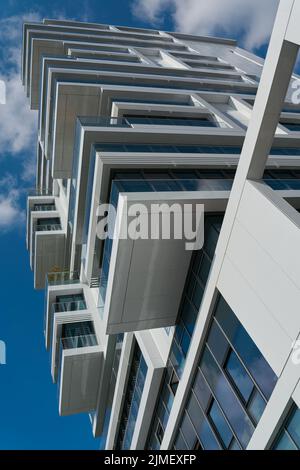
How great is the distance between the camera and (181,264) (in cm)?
1524

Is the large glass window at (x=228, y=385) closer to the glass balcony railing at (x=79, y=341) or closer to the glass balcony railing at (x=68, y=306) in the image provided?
the glass balcony railing at (x=79, y=341)

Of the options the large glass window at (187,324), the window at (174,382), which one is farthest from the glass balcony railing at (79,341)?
the window at (174,382)

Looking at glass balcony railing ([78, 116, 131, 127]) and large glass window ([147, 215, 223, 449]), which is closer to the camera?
large glass window ([147, 215, 223, 449])

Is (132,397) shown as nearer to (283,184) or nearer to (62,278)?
(62,278)

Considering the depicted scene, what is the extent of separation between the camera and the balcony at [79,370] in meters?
22.9

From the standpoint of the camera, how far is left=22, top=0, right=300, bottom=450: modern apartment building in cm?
1088

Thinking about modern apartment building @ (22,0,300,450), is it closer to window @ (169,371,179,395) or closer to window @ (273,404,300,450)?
window @ (273,404,300,450)

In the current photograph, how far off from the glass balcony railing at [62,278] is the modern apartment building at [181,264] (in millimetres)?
101

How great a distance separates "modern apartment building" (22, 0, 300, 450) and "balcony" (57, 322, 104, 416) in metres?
0.08

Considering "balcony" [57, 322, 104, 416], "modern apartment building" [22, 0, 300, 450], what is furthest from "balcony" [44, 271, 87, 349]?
"balcony" [57, 322, 104, 416]

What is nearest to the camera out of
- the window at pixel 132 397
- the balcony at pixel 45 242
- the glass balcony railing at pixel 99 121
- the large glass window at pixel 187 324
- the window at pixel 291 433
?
the window at pixel 291 433

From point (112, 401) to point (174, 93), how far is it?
20.3 m

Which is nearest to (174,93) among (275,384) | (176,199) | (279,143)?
(279,143)

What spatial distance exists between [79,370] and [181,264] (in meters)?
11.7
